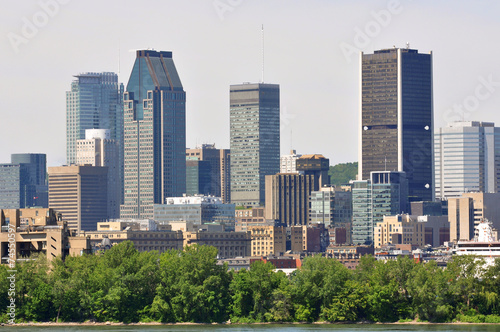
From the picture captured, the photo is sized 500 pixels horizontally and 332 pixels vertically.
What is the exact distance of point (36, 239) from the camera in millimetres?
159625

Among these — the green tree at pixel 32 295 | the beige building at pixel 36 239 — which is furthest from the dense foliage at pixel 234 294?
the beige building at pixel 36 239

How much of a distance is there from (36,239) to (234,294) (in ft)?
79.9

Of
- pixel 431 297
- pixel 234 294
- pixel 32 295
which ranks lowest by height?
pixel 431 297

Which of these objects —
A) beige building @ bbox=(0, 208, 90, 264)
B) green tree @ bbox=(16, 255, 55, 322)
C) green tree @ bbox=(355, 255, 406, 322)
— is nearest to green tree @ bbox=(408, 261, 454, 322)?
green tree @ bbox=(355, 255, 406, 322)

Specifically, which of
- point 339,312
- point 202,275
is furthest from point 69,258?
point 339,312

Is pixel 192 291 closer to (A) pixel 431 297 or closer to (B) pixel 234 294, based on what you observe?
(B) pixel 234 294

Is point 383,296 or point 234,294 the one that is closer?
point 383,296

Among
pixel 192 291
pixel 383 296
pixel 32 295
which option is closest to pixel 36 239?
pixel 32 295

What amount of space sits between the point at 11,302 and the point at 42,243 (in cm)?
1058

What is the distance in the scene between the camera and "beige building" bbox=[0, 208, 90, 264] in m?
159

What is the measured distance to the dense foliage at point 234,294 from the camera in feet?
500

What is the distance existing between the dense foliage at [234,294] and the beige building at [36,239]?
326cm

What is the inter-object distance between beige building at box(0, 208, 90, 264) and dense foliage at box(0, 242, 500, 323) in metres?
3.26

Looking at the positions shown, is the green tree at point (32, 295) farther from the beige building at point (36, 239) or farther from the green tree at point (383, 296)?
the green tree at point (383, 296)
